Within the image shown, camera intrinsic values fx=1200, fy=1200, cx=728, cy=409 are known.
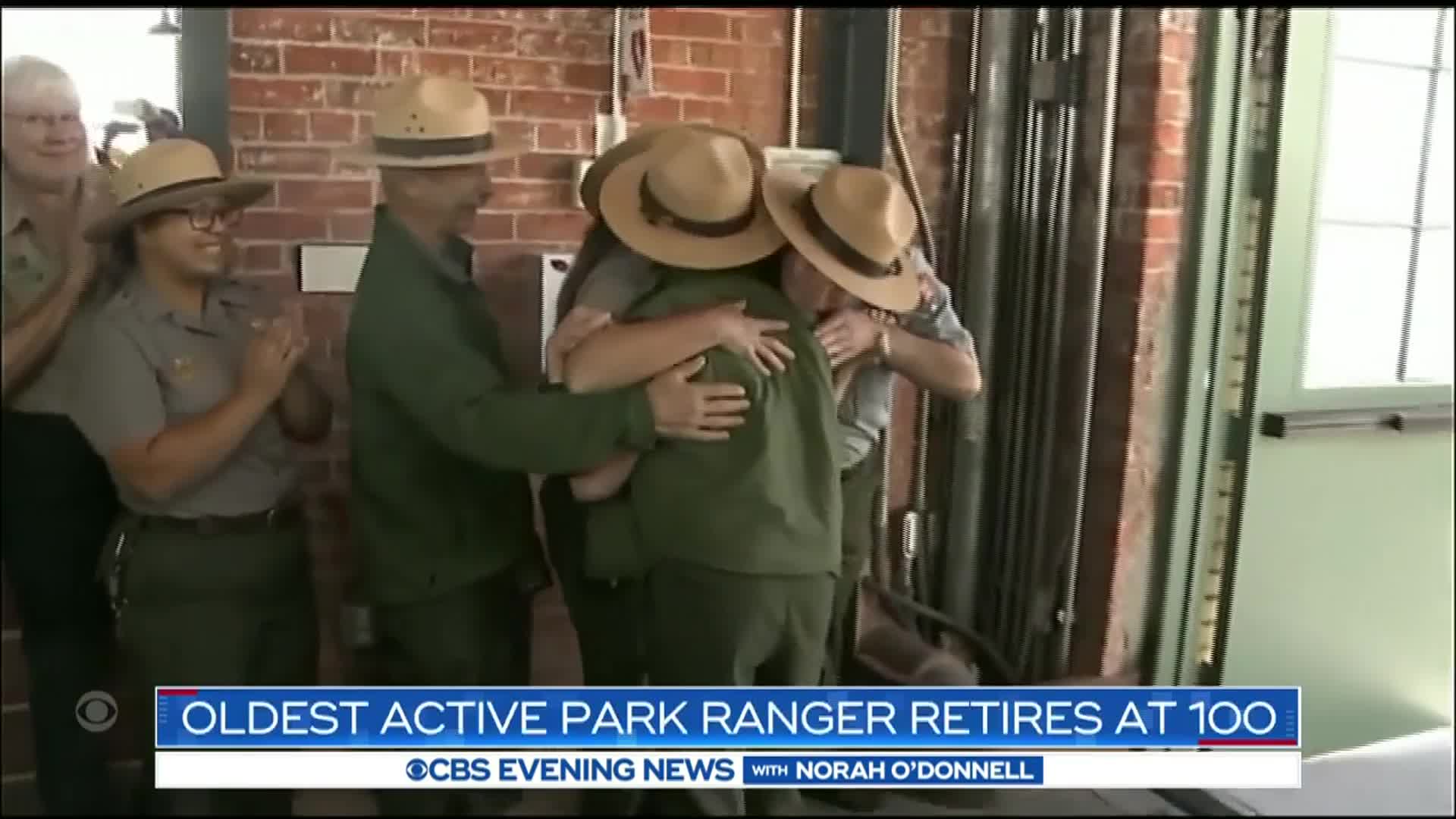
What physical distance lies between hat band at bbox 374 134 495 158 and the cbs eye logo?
63cm

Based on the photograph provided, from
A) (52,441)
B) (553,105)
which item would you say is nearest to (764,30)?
(553,105)

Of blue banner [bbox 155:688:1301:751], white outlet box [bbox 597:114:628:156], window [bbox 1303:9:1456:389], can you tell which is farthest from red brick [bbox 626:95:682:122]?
window [bbox 1303:9:1456:389]

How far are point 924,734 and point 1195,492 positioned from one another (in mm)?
598

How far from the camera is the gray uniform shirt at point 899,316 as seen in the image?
1147 mm

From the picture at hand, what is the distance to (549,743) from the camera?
3.89ft

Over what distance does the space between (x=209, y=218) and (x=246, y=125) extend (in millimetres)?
165

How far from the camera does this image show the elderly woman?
113cm

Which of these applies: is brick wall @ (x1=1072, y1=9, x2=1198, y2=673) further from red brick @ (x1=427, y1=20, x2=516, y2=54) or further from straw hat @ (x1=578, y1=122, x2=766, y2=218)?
red brick @ (x1=427, y1=20, x2=516, y2=54)

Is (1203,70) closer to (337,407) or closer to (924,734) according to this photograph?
(924,734)

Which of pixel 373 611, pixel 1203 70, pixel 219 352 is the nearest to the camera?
pixel 219 352

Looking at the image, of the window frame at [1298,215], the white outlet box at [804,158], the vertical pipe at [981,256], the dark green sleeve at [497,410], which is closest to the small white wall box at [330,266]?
the dark green sleeve at [497,410]

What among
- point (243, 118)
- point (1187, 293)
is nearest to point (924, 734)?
point (1187, 293)

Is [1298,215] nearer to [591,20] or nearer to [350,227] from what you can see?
[591,20]

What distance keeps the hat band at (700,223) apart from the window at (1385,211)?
83 centimetres
